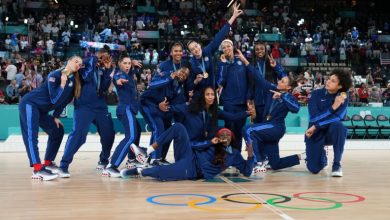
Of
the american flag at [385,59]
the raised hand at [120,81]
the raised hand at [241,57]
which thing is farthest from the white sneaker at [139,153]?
the american flag at [385,59]

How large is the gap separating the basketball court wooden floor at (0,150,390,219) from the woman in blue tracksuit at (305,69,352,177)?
0.27 meters

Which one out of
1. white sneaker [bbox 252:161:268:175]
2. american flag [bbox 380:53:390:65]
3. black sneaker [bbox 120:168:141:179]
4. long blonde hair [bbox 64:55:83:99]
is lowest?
white sneaker [bbox 252:161:268:175]

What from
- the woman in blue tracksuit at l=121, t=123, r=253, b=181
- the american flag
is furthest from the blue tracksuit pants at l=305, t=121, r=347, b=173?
the american flag

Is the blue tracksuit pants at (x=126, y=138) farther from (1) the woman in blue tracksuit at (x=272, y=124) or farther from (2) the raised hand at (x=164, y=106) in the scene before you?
(1) the woman in blue tracksuit at (x=272, y=124)

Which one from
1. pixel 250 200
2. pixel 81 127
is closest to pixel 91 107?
pixel 81 127

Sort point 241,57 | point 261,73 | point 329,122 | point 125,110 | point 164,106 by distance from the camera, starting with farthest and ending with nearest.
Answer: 1. point 261,73
2. point 241,57
3. point 164,106
4. point 329,122
5. point 125,110

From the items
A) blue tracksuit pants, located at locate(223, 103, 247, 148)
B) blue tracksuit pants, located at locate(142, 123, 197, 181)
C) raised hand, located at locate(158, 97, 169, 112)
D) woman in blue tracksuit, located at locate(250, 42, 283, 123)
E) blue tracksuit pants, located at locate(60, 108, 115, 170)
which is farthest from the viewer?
woman in blue tracksuit, located at locate(250, 42, 283, 123)

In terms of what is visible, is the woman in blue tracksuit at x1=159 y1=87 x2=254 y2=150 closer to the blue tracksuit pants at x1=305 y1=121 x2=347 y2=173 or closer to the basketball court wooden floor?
the basketball court wooden floor

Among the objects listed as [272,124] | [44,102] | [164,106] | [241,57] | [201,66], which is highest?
[241,57]

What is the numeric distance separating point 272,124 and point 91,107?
8.35ft

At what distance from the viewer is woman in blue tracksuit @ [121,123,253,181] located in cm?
679

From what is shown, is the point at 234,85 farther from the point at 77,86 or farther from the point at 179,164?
→ the point at 77,86

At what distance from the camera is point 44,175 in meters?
6.90

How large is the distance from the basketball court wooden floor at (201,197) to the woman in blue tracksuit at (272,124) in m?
0.25
